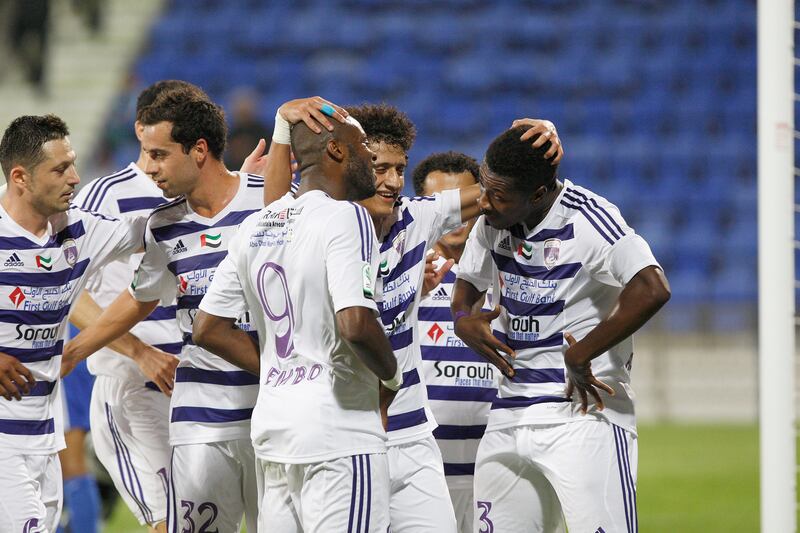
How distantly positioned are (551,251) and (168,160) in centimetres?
160

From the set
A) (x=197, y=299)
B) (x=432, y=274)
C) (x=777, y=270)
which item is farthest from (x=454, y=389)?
(x=777, y=270)

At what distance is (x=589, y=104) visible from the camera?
62.8 ft

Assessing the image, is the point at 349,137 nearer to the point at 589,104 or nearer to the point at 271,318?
the point at 271,318

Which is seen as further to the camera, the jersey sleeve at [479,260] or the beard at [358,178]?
the jersey sleeve at [479,260]

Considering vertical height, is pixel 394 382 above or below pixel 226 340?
below

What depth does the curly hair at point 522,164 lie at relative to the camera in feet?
14.8

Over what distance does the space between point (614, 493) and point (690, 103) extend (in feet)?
50.9

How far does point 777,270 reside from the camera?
4969 mm

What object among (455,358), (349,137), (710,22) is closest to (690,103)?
(710,22)

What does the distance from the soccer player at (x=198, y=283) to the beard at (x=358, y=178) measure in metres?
1.03

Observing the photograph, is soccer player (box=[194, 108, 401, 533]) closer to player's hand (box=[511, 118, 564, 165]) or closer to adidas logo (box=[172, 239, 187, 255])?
player's hand (box=[511, 118, 564, 165])

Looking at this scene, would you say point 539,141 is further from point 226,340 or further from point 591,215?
point 226,340

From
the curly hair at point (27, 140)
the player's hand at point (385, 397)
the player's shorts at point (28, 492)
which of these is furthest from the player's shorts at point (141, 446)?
the player's hand at point (385, 397)

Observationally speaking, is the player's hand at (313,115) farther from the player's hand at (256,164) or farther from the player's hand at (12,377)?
the player's hand at (12,377)
